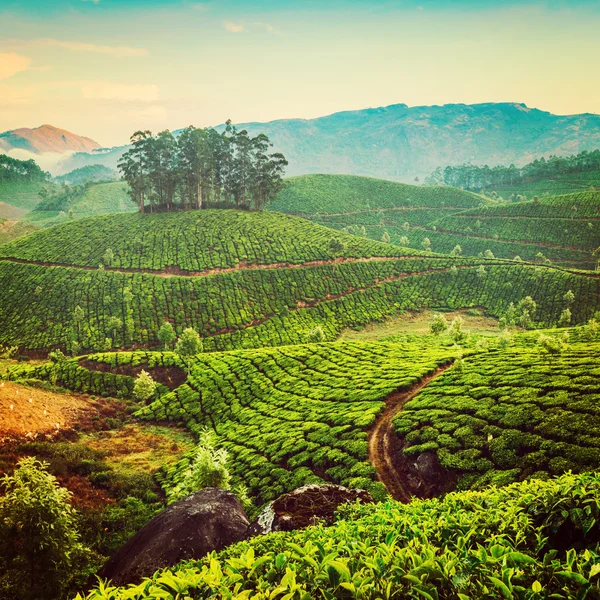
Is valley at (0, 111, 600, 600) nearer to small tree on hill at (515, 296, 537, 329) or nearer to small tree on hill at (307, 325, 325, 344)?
small tree on hill at (307, 325, 325, 344)

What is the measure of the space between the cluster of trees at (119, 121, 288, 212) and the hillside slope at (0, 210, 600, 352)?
35.3ft

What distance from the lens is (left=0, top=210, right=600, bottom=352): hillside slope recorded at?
214 ft

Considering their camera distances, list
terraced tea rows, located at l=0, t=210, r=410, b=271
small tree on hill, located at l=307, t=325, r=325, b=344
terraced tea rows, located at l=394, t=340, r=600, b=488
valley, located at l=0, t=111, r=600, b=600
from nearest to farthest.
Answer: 1. valley, located at l=0, t=111, r=600, b=600
2. terraced tea rows, located at l=394, t=340, r=600, b=488
3. small tree on hill, located at l=307, t=325, r=325, b=344
4. terraced tea rows, located at l=0, t=210, r=410, b=271

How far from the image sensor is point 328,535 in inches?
361

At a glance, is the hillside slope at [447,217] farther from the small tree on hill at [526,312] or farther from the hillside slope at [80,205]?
the hillside slope at [80,205]

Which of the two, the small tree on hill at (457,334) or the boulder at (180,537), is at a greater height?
the boulder at (180,537)

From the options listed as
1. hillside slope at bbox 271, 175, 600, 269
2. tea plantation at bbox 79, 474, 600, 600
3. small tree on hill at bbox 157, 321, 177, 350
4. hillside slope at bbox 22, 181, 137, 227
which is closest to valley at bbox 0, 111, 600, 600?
tea plantation at bbox 79, 474, 600, 600

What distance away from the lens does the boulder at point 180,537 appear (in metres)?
13.8

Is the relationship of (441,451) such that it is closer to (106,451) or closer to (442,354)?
(442,354)

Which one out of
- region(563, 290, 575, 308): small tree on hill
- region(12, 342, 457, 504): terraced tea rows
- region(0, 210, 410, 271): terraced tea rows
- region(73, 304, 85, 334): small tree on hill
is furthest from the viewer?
region(0, 210, 410, 271): terraced tea rows

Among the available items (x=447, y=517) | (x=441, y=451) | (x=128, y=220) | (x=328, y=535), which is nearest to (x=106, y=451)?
(x=441, y=451)

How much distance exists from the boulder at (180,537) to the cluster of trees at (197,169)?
286 ft

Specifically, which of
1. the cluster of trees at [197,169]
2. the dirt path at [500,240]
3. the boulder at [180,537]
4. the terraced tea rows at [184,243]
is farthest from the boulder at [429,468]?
the dirt path at [500,240]

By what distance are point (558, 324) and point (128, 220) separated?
9303 centimetres
